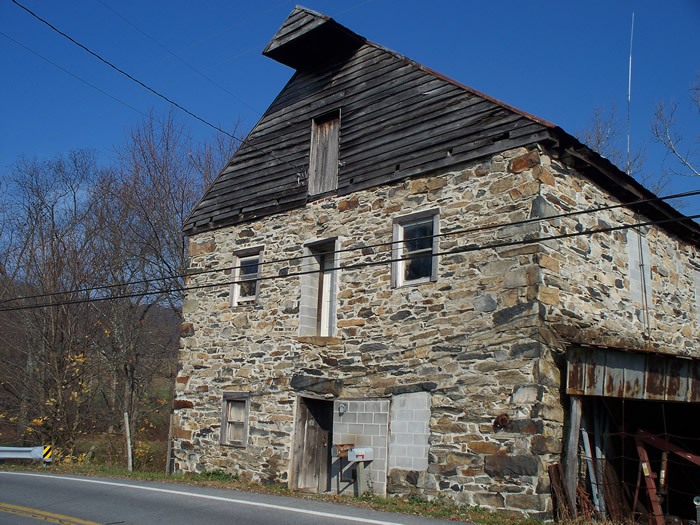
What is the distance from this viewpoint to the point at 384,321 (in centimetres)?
1176

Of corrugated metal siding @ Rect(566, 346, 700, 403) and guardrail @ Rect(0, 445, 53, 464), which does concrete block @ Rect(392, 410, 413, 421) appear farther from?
guardrail @ Rect(0, 445, 53, 464)

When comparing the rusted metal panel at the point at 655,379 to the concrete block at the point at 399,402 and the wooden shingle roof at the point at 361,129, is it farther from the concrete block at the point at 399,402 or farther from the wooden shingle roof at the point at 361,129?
the concrete block at the point at 399,402

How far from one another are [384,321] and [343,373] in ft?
4.47

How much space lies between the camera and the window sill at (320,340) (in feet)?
40.9

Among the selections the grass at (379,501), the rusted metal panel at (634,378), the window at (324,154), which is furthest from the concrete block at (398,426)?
the window at (324,154)

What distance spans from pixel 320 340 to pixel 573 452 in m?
5.26

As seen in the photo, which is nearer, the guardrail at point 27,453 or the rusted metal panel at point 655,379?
the rusted metal panel at point 655,379

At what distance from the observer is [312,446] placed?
1302cm

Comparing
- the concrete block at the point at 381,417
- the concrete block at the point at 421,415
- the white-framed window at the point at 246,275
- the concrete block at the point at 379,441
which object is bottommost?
the concrete block at the point at 379,441

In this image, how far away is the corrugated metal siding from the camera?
Answer: 952cm

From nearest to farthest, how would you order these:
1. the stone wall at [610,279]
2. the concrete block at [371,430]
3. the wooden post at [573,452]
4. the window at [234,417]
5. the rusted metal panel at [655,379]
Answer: the wooden post at [573,452] → the rusted metal panel at [655,379] → the stone wall at [610,279] → the concrete block at [371,430] → the window at [234,417]

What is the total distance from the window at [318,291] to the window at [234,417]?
211 cm

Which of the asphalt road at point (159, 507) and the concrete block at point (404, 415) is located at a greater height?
the concrete block at point (404, 415)

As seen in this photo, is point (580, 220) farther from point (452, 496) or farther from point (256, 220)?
point (256, 220)
